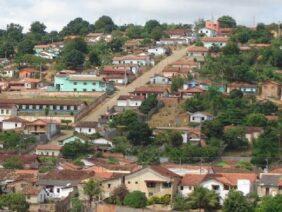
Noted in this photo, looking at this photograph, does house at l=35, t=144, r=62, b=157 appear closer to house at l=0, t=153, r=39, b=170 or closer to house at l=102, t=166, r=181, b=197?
house at l=0, t=153, r=39, b=170

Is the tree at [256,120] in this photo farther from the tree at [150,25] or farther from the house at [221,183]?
the tree at [150,25]

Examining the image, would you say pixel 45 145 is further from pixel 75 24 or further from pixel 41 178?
pixel 75 24

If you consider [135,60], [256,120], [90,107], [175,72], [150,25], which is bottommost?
[90,107]

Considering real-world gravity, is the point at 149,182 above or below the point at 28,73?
below

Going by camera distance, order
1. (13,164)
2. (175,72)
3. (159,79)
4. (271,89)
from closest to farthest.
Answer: (13,164) < (271,89) < (159,79) < (175,72)

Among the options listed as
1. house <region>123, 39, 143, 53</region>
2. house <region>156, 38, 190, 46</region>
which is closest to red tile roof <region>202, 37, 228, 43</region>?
house <region>156, 38, 190, 46</region>

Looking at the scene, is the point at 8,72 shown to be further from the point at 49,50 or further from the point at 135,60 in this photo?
the point at 135,60

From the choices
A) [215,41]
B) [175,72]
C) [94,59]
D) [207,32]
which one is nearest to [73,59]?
[94,59]
